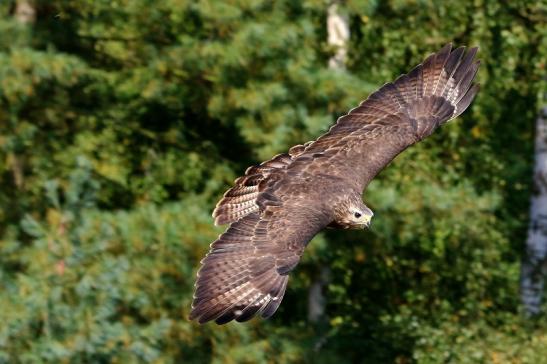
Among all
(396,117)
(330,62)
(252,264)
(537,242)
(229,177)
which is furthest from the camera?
(537,242)

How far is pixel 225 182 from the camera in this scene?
13.9 meters

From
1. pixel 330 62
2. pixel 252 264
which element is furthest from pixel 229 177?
pixel 252 264

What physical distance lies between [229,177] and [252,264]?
493 centimetres

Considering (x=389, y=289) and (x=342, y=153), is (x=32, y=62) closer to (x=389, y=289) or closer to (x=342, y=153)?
(x=342, y=153)

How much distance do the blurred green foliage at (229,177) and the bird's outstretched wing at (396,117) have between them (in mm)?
1859

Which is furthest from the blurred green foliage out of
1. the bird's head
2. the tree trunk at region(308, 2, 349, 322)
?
the bird's head

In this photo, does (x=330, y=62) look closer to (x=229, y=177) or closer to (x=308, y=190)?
(x=229, y=177)

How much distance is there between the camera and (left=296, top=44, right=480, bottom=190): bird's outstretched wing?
10078 mm

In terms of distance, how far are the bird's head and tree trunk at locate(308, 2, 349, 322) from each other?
443 cm

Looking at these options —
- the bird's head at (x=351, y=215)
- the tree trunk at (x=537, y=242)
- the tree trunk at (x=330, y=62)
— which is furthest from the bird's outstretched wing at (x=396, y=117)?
the tree trunk at (x=537, y=242)

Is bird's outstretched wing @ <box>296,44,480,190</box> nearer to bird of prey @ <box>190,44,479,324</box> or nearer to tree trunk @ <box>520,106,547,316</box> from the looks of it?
bird of prey @ <box>190,44,479,324</box>

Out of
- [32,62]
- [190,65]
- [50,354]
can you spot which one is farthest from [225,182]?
[50,354]

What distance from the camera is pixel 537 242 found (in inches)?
616

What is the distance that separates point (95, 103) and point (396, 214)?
323 cm
